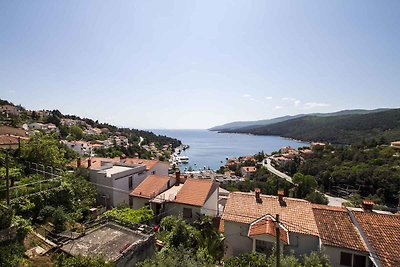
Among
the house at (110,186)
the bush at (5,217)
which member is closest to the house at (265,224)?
the house at (110,186)

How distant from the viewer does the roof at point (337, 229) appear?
13885mm

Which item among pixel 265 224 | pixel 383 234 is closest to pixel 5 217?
pixel 265 224

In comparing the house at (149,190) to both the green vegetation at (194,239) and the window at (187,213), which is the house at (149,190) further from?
the green vegetation at (194,239)

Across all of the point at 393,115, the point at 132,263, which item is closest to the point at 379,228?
the point at 132,263

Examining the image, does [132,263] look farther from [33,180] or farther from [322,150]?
[322,150]

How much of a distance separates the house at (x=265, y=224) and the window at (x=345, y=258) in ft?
4.49

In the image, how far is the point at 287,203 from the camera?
59.0ft

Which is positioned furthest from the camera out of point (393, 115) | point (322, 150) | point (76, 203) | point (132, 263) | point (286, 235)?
point (393, 115)

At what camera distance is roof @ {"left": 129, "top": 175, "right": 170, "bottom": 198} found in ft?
73.8

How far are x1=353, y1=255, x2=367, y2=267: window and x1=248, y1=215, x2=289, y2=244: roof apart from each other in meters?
3.65

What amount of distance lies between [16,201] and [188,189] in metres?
12.4

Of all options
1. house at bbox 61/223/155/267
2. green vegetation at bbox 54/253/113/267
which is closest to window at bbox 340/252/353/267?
house at bbox 61/223/155/267

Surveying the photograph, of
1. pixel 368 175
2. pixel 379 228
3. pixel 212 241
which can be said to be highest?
pixel 379 228

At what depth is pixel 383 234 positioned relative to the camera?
44.9ft
